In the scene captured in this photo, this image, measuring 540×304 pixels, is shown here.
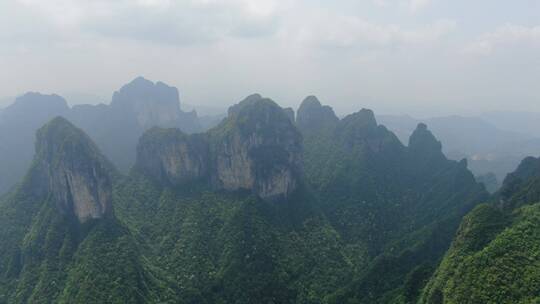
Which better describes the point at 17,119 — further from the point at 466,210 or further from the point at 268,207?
the point at 466,210

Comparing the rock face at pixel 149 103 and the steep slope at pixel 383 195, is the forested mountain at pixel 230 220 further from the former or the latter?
the rock face at pixel 149 103

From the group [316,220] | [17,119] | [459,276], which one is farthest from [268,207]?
[17,119]

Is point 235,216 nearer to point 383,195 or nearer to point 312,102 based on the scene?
point 383,195

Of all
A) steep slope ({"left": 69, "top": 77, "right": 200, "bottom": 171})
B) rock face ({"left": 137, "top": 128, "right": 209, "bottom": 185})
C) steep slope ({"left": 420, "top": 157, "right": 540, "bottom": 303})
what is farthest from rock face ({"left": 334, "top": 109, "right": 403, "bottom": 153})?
steep slope ({"left": 69, "top": 77, "right": 200, "bottom": 171})

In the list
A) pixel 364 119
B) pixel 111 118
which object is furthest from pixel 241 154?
pixel 111 118

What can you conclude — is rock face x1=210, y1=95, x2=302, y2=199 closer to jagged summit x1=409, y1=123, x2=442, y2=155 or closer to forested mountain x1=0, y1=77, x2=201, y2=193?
jagged summit x1=409, y1=123, x2=442, y2=155

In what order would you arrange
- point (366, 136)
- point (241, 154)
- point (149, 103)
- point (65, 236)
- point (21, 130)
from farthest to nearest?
point (149, 103), point (21, 130), point (366, 136), point (241, 154), point (65, 236)
